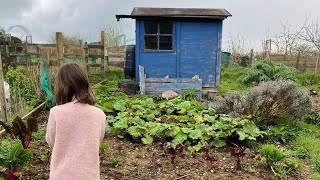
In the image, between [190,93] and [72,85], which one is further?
[190,93]

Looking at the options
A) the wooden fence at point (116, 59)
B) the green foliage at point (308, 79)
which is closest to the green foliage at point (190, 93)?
the green foliage at point (308, 79)

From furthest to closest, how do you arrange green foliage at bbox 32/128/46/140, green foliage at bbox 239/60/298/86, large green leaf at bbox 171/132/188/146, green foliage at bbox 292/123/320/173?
green foliage at bbox 239/60/298/86
green foliage at bbox 32/128/46/140
large green leaf at bbox 171/132/188/146
green foliage at bbox 292/123/320/173

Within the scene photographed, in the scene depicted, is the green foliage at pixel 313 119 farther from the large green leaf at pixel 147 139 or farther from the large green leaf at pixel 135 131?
the large green leaf at pixel 135 131

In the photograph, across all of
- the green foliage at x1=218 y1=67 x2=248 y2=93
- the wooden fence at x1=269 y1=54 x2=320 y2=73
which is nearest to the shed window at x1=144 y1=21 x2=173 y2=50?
the green foliage at x1=218 y1=67 x2=248 y2=93

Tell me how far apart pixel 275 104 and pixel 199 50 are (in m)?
4.73

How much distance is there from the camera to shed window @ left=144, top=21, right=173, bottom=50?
10834 mm

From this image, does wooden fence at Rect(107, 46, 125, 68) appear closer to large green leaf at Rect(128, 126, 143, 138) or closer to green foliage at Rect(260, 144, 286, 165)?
large green leaf at Rect(128, 126, 143, 138)

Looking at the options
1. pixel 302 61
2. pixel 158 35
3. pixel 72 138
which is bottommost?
pixel 72 138

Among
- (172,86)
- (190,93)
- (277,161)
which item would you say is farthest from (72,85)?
(172,86)

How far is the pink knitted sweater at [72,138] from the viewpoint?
2393 millimetres

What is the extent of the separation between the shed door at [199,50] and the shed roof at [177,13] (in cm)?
34

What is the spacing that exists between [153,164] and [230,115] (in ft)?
8.39

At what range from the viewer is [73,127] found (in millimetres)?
2398

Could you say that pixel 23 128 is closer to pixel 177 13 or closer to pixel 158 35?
pixel 158 35
